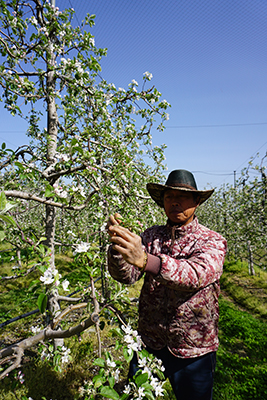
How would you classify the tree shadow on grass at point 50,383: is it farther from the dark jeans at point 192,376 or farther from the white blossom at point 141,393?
the white blossom at point 141,393

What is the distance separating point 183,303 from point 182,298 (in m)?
0.04

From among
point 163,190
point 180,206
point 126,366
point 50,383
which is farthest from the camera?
point 126,366

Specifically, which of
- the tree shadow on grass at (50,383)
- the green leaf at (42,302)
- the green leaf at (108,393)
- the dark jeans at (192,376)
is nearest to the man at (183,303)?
the dark jeans at (192,376)

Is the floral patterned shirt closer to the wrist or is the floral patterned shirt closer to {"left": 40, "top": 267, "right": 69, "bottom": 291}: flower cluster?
the wrist

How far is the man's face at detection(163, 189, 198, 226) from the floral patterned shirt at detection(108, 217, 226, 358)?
0.09 meters

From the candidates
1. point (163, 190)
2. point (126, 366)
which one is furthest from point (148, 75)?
point (126, 366)

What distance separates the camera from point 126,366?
3766mm

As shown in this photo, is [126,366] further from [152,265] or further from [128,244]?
[128,244]

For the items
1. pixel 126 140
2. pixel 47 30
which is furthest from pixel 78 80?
pixel 126 140

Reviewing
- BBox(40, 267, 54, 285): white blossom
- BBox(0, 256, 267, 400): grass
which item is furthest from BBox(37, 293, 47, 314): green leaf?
BBox(0, 256, 267, 400): grass

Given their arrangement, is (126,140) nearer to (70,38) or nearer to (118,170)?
(118,170)

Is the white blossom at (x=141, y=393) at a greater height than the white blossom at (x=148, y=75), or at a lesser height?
lesser

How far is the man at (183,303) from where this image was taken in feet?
5.46

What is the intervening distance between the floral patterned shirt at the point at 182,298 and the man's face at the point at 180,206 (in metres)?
0.09
